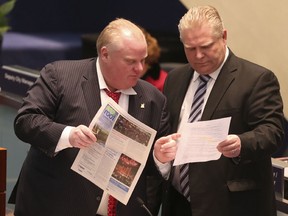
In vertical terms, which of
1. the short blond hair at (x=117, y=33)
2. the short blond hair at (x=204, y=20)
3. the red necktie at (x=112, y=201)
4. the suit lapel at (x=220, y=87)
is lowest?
the red necktie at (x=112, y=201)

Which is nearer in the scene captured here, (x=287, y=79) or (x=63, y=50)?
(x=287, y=79)

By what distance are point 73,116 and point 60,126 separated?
0.11m

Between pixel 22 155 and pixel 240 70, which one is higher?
pixel 240 70

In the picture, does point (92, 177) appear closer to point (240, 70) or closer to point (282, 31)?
point (240, 70)

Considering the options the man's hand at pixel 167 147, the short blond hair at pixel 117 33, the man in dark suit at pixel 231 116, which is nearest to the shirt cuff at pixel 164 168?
the man in dark suit at pixel 231 116

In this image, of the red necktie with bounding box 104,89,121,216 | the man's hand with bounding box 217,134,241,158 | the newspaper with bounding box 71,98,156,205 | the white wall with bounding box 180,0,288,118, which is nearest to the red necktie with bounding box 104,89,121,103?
the red necktie with bounding box 104,89,121,216

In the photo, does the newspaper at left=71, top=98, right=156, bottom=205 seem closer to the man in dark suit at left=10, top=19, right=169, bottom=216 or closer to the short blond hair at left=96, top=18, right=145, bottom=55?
the man in dark suit at left=10, top=19, right=169, bottom=216

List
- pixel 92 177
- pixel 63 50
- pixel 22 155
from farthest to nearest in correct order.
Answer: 1. pixel 63 50
2. pixel 22 155
3. pixel 92 177

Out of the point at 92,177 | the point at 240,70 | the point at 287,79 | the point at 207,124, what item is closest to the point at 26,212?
the point at 92,177

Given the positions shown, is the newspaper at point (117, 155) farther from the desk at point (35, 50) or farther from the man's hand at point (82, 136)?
the desk at point (35, 50)

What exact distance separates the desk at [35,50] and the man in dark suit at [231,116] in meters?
6.31

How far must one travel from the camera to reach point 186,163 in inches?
159

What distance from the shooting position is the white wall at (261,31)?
6168 millimetres

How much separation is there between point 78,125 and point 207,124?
1.98ft
